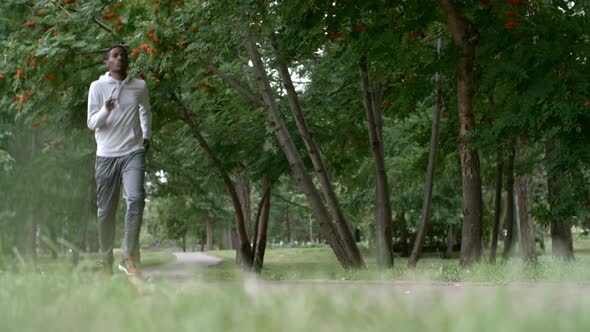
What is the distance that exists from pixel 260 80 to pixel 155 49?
2380 mm

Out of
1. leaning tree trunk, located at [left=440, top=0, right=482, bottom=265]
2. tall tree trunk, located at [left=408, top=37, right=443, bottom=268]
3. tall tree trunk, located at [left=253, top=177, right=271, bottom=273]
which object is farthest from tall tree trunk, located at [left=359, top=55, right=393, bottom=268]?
tall tree trunk, located at [left=253, top=177, right=271, bottom=273]

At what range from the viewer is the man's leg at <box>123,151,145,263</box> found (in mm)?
5465

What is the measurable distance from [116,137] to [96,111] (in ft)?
0.96

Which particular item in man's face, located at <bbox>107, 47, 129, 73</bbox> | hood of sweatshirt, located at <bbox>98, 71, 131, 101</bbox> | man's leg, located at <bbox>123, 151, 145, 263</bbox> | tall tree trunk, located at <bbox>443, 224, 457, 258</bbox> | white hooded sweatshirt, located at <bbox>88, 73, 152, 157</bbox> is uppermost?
man's face, located at <bbox>107, 47, 129, 73</bbox>

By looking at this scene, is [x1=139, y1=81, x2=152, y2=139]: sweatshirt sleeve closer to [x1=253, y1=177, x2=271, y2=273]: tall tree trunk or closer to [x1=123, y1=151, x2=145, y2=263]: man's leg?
[x1=123, y1=151, x2=145, y2=263]: man's leg

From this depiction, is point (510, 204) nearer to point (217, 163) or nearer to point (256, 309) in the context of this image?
point (217, 163)

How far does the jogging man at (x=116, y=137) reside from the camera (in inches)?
224

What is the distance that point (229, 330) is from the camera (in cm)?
226

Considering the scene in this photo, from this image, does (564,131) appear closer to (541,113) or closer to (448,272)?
(541,113)

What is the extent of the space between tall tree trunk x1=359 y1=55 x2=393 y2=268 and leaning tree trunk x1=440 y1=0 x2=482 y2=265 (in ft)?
8.39

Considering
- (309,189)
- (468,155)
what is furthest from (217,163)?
(468,155)

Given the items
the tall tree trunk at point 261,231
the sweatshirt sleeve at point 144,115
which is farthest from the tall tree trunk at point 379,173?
the sweatshirt sleeve at point 144,115

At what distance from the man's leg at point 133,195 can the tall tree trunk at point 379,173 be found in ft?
23.5

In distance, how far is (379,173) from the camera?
13.0 metres
